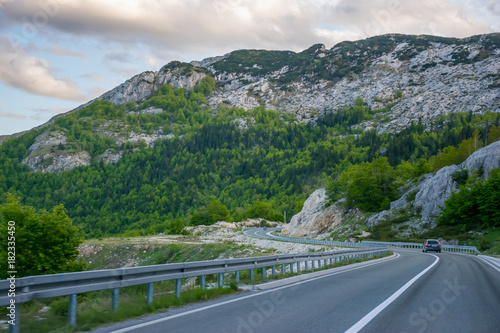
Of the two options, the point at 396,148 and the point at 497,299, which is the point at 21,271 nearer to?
the point at 497,299

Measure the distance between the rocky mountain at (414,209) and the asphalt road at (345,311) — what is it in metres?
59.8

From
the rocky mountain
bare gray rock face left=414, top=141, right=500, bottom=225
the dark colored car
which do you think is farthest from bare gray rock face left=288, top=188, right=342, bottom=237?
the dark colored car

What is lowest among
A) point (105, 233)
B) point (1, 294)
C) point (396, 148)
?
point (105, 233)

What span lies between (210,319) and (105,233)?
7406 inches

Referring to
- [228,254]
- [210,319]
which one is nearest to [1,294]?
[210,319]

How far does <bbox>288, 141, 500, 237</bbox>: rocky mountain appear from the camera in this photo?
68.3 m

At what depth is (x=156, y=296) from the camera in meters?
9.96

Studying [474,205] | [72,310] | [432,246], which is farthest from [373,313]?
[474,205]

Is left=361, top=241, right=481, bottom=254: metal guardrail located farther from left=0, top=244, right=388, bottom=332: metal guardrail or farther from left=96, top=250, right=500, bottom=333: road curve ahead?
left=0, top=244, right=388, bottom=332: metal guardrail

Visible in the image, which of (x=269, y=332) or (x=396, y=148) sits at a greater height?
(x=396, y=148)

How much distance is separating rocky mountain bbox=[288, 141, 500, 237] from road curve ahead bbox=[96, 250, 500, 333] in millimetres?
59881

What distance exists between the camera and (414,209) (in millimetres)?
73562

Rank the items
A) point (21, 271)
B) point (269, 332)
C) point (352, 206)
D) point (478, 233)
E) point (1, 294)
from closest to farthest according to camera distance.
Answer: point (1, 294)
point (269, 332)
point (21, 271)
point (478, 233)
point (352, 206)

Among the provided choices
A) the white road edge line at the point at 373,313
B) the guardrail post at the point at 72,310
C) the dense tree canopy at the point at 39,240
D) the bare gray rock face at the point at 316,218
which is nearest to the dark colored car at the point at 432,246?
the white road edge line at the point at 373,313
